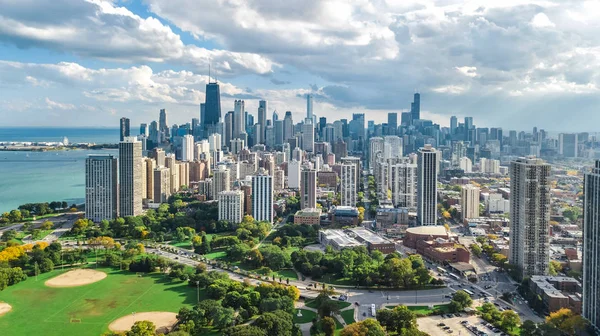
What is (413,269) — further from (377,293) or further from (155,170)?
(155,170)

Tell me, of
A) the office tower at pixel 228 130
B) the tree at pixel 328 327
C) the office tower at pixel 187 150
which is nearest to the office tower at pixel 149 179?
the office tower at pixel 187 150

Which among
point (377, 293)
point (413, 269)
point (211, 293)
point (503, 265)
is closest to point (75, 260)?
point (211, 293)

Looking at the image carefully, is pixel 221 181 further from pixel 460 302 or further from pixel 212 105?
pixel 212 105

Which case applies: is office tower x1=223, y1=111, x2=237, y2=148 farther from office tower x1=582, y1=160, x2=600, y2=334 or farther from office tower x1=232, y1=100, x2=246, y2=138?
office tower x1=582, y1=160, x2=600, y2=334

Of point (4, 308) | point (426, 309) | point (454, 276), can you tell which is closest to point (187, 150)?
point (4, 308)

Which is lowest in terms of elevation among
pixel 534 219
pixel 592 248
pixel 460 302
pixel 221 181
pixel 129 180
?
pixel 460 302

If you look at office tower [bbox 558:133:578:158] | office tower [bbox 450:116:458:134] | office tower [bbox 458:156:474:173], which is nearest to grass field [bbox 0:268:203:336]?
office tower [bbox 558:133:578:158]
